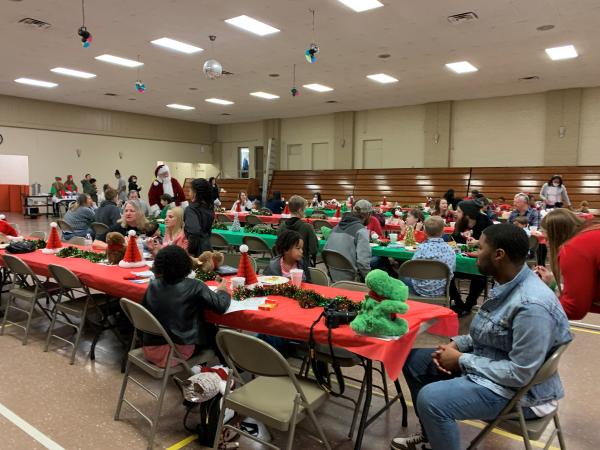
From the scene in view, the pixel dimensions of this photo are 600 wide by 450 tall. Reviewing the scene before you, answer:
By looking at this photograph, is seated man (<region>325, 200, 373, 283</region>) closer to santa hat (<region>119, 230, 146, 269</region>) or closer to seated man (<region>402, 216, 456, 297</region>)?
seated man (<region>402, 216, 456, 297</region>)

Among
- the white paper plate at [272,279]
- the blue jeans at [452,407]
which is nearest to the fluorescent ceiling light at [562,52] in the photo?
the white paper plate at [272,279]

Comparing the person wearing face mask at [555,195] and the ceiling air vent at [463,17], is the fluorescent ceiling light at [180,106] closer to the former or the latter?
the ceiling air vent at [463,17]

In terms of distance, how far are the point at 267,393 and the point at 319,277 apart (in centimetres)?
143

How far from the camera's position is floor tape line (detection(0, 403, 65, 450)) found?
2496mm

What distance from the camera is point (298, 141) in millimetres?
18547

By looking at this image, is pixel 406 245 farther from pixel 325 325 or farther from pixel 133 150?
pixel 133 150

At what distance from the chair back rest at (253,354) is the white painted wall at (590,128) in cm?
1382

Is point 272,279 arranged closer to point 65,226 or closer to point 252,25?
point 65,226

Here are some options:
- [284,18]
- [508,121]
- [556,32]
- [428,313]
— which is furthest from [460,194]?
[428,313]

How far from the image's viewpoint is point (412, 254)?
4957 mm

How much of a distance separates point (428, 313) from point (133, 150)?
59.1ft

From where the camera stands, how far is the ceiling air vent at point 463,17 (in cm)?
704

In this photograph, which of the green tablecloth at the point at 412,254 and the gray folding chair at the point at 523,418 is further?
the green tablecloth at the point at 412,254

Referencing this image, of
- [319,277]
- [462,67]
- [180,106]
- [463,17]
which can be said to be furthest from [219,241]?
[180,106]
